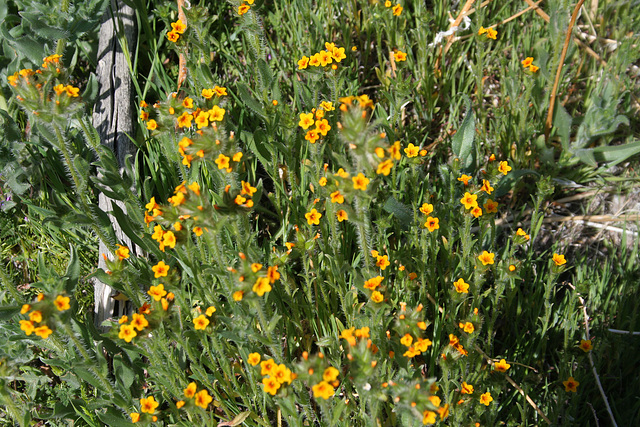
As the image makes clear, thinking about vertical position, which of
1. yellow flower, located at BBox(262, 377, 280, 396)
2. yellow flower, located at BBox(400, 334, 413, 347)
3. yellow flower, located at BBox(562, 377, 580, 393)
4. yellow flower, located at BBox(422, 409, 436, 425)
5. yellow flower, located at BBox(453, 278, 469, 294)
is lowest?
yellow flower, located at BBox(562, 377, 580, 393)

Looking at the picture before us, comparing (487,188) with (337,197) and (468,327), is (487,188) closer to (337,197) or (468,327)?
(468,327)

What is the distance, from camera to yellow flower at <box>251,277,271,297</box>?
6.93 ft

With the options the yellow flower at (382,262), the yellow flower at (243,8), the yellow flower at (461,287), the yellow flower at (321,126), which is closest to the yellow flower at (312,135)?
the yellow flower at (321,126)

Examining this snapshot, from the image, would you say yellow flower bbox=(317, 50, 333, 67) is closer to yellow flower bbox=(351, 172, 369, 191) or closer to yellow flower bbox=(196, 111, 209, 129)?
yellow flower bbox=(196, 111, 209, 129)

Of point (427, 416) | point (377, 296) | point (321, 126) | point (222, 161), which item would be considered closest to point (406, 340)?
Answer: point (377, 296)

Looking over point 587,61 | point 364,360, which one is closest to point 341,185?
point 364,360

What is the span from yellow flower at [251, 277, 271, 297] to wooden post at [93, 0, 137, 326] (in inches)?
62.1

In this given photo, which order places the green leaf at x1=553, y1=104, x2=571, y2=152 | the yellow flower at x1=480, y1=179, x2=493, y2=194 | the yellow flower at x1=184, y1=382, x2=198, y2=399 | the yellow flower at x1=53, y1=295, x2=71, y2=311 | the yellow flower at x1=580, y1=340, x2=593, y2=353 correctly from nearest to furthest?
the yellow flower at x1=53, y1=295, x2=71, y2=311 < the yellow flower at x1=184, y1=382, x2=198, y2=399 < the yellow flower at x1=580, y1=340, x2=593, y2=353 < the yellow flower at x1=480, y1=179, x2=493, y2=194 < the green leaf at x1=553, y1=104, x2=571, y2=152

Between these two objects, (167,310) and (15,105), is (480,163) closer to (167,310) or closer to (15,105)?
(167,310)

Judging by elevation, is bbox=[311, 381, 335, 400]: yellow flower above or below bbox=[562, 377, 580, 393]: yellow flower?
above

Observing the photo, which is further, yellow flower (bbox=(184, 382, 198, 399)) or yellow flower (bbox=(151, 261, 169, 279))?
yellow flower (bbox=(151, 261, 169, 279))

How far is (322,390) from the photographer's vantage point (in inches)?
78.8

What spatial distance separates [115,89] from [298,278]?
6.56ft

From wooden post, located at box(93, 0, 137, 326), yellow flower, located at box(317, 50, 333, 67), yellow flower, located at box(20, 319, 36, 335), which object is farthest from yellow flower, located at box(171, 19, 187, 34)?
yellow flower, located at box(20, 319, 36, 335)
